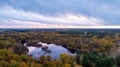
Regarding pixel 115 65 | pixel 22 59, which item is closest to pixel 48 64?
pixel 22 59

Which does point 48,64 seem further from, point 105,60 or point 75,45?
point 75,45

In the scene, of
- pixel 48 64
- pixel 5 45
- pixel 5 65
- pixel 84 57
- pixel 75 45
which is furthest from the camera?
pixel 75 45

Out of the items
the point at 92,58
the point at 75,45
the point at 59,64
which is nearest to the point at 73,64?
the point at 59,64

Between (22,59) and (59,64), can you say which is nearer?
(59,64)

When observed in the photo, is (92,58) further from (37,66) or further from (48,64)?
(37,66)

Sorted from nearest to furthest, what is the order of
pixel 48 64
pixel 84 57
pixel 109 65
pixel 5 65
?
pixel 5 65 < pixel 48 64 < pixel 109 65 < pixel 84 57

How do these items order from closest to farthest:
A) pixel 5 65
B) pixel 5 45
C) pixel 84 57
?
pixel 5 65 < pixel 84 57 < pixel 5 45

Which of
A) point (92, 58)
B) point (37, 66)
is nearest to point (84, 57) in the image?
point (92, 58)

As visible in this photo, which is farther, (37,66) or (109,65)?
(109,65)

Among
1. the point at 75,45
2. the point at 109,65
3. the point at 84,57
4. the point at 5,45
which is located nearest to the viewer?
the point at 109,65
